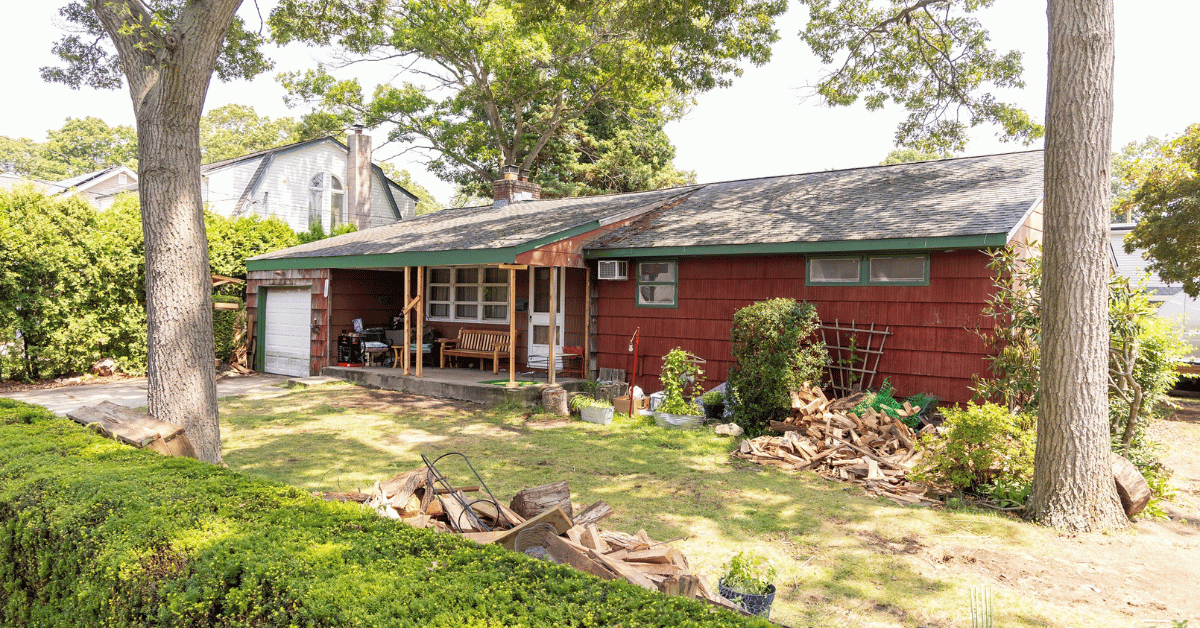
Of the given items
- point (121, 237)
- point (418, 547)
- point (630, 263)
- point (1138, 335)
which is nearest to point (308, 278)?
point (121, 237)

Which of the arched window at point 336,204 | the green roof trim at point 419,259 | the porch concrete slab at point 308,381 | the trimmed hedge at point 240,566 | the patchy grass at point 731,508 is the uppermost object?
the arched window at point 336,204

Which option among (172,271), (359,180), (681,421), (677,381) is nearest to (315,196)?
(359,180)

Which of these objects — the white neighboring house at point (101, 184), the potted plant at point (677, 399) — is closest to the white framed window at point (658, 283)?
the potted plant at point (677, 399)

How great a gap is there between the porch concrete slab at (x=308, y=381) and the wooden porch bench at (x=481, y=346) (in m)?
2.20

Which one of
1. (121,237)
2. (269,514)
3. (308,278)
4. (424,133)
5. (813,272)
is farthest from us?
(424,133)

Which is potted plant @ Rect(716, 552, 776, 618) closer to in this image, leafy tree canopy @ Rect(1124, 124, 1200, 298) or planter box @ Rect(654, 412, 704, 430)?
planter box @ Rect(654, 412, 704, 430)

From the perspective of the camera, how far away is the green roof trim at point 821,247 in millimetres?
7879

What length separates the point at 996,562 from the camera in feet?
15.2

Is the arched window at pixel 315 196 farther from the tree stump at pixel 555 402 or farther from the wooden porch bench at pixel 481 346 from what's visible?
the tree stump at pixel 555 402

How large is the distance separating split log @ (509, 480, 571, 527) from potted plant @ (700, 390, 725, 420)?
212 inches

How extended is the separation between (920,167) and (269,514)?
11.8m

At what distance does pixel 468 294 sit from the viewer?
14.0m

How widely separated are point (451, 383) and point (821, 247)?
21.2 ft

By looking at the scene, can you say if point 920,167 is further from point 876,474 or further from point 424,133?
point 424,133
